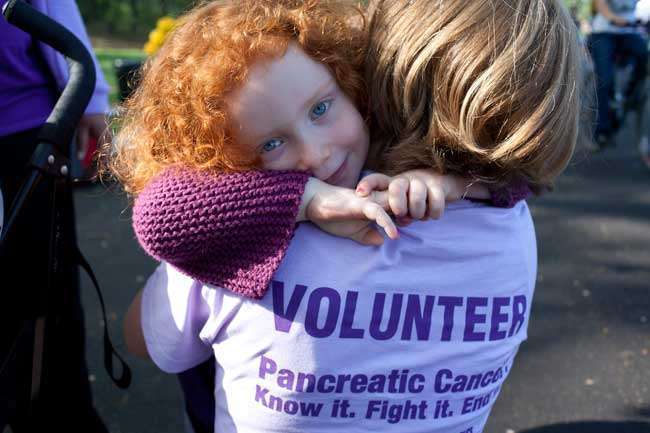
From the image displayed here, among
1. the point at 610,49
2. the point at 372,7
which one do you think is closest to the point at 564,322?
the point at 372,7

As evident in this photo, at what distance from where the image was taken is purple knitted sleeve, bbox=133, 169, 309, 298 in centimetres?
120

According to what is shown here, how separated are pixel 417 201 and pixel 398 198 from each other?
0.03 m

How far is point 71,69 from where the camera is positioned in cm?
158

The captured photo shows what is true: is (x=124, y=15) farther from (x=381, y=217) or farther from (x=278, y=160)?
(x=381, y=217)

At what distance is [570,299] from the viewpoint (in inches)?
150

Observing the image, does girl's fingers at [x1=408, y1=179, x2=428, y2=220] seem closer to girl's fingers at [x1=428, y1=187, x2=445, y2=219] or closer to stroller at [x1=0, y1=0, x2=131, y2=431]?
girl's fingers at [x1=428, y1=187, x2=445, y2=219]

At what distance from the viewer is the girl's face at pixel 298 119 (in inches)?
48.9

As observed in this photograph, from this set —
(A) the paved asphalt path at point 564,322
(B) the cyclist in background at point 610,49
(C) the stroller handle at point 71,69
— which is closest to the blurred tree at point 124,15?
(B) the cyclist in background at point 610,49

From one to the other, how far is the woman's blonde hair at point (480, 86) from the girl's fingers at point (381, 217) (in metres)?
0.22

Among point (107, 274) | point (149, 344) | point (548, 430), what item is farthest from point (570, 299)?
point (149, 344)

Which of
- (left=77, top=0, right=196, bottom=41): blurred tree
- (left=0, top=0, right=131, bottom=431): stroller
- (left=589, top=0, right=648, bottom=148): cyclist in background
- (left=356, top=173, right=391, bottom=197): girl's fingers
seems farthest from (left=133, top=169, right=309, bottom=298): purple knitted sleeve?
(left=77, top=0, right=196, bottom=41): blurred tree

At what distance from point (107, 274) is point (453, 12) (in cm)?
334

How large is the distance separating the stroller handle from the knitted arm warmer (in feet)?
1.23

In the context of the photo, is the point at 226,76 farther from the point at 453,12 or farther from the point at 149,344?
the point at 149,344
